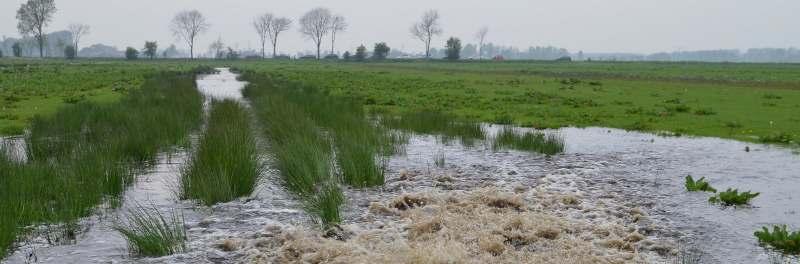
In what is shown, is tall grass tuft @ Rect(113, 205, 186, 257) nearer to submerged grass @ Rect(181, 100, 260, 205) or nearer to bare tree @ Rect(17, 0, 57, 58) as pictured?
submerged grass @ Rect(181, 100, 260, 205)

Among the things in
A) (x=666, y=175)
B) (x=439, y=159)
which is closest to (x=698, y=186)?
(x=666, y=175)

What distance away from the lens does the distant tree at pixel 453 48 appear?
109 m

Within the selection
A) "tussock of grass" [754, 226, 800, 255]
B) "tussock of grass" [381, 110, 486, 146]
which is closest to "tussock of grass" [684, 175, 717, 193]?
"tussock of grass" [754, 226, 800, 255]

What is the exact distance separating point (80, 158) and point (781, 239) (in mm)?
9502

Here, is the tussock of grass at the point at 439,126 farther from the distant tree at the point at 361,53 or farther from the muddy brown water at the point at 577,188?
the distant tree at the point at 361,53

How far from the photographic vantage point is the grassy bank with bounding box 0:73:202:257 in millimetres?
6746

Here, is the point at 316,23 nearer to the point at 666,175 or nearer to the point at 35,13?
the point at 35,13

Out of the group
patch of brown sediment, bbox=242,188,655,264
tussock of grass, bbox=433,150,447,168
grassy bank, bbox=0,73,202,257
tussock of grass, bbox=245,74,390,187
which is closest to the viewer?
patch of brown sediment, bbox=242,188,655,264

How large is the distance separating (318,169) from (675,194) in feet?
18.2

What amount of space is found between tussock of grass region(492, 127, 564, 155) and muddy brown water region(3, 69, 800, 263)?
272 mm

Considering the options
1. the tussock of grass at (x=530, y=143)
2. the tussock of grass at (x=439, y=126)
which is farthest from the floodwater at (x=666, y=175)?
the tussock of grass at (x=439, y=126)

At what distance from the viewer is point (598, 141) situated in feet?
47.3

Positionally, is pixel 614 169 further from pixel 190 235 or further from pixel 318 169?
pixel 190 235

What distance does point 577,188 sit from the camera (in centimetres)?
936
